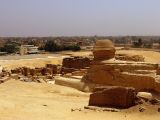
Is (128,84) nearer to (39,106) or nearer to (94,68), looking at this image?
(94,68)

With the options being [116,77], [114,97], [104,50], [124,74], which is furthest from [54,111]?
[104,50]

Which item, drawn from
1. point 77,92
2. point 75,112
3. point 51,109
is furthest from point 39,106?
point 77,92

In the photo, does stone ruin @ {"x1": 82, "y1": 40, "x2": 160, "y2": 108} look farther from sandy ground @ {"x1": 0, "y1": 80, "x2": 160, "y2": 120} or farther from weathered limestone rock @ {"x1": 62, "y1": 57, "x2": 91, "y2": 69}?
weathered limestone rock @ {"x1": 62, "y1": 57, "x2": 91, "y2": 69}

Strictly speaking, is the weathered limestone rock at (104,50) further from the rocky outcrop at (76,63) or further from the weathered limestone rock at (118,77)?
the rocky outcrop at (76,63)

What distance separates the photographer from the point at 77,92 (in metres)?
21.8

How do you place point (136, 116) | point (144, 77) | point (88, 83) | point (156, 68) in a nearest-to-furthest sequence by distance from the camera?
1. point (136, 116)
2. point (144, 77)
3. point (156, 68)
4. point (88, 83)

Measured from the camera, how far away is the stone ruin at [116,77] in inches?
610

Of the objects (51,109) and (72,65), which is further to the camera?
(72,65)

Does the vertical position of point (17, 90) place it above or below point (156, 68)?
below

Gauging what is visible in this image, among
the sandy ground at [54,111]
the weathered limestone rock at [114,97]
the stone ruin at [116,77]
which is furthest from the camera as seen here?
the stone ruin at [116,77]

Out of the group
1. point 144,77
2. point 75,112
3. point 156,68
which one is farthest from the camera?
point 156,68

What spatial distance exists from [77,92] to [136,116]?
324 inches

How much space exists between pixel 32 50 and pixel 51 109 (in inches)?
1976

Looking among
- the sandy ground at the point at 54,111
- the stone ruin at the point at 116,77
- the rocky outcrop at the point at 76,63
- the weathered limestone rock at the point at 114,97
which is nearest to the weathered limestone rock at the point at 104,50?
the stone ruin at the point at 116,77
